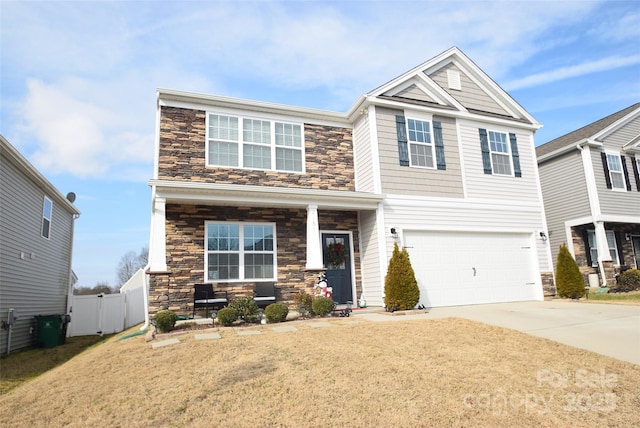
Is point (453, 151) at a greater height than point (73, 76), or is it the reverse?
point (73, 76)

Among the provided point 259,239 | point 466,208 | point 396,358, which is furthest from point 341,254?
point 396,358

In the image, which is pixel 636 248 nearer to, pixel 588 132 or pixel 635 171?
pixel 635 171

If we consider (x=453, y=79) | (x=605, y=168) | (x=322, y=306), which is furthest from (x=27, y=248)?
(x=605, y=168)

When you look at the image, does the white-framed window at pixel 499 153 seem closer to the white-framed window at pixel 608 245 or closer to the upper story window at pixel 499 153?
the upper story window at pixel 499 153

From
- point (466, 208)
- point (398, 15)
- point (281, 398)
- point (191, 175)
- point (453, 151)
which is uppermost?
point (398, 15)

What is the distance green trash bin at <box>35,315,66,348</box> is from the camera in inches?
456

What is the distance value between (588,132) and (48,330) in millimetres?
21624

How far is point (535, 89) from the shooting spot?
14.3m

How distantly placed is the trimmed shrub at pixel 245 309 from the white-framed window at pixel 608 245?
1497 cm

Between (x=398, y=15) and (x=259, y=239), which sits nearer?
(x=398, y=15)

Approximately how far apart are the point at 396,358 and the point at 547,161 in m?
15.8

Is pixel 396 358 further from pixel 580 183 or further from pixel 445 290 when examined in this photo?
pixel 580 183

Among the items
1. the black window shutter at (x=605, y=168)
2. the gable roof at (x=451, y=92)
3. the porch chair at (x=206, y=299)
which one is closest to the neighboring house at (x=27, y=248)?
the porch chair at (x=206, y=299)

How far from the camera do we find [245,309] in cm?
901
